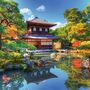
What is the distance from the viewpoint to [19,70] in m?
14.7

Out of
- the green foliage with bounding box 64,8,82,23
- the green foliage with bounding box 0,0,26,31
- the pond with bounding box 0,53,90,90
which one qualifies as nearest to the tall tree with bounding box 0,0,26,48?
the green foliage with bounding box 0,0,26,31

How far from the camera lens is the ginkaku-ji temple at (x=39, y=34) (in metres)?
35.2

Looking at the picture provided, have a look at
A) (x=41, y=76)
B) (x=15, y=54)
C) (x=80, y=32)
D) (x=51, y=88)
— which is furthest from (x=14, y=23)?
(x=80, y=32)

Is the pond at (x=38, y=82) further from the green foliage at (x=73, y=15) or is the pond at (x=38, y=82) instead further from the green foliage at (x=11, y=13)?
the green foliage at (x=73, y=15)

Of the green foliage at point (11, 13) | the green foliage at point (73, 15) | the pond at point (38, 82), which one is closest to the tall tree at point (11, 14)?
the green foliage at point (11, 13)

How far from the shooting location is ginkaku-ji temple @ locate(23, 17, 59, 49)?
35150 millimetres

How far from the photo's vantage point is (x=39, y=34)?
120 feet

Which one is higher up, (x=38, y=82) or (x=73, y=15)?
(x=73, y=15)

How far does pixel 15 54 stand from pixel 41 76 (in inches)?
124

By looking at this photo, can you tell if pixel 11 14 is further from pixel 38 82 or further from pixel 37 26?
pixel 37 26

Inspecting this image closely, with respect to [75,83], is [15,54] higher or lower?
higher

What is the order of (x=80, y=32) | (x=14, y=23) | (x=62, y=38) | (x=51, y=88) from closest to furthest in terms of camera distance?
(x=51, y=88) → (x=14, y=23) → (x=80, y=32) → (x=62, y=38)

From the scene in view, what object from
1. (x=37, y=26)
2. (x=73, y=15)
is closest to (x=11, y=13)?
(x=73, y=15)

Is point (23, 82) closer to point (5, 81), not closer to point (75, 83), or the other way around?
point (5, 81)
